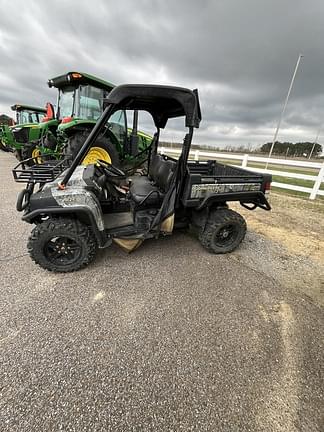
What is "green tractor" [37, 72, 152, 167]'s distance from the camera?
4.44 metres

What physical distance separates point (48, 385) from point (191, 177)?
2.04m

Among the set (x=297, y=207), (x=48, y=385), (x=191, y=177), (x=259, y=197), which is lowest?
(x=48, y=385)

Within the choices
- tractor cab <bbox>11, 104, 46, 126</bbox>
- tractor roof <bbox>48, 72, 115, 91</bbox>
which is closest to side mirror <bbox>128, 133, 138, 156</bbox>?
tractor roof <bbox>48, 72, 115, 91</bbox>

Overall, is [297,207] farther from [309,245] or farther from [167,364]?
[167,364]

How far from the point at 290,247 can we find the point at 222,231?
3.97 feet

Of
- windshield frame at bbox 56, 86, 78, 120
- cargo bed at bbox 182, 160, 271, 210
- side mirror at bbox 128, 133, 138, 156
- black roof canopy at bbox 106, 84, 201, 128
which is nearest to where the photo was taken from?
black roof canopy at bbox 106, 84, 201, 128

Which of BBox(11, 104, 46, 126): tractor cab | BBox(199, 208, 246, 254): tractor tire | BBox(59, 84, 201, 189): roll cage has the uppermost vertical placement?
BBox(11, 104, 46, 126): tractor cab

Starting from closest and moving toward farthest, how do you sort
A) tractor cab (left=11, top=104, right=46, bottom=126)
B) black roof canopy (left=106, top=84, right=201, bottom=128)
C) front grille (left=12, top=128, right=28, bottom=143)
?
black roof canopy (left=106, top=84, right=201, bottom=128) → front grille (left=12, top=128, right=28, bottom=143) → tractor cab (left=11, top=104, right=46, bottom=126)

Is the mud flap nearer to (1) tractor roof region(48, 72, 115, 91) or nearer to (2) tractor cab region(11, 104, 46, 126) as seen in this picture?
(1) tractor roof region(48, 72, 115, 91)

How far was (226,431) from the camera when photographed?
3.40 ft

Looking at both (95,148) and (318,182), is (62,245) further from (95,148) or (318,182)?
(318,182)

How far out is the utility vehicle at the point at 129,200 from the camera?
1.89m

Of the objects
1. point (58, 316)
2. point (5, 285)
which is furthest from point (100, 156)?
point (58, 316)

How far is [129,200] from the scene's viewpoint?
272 cm
